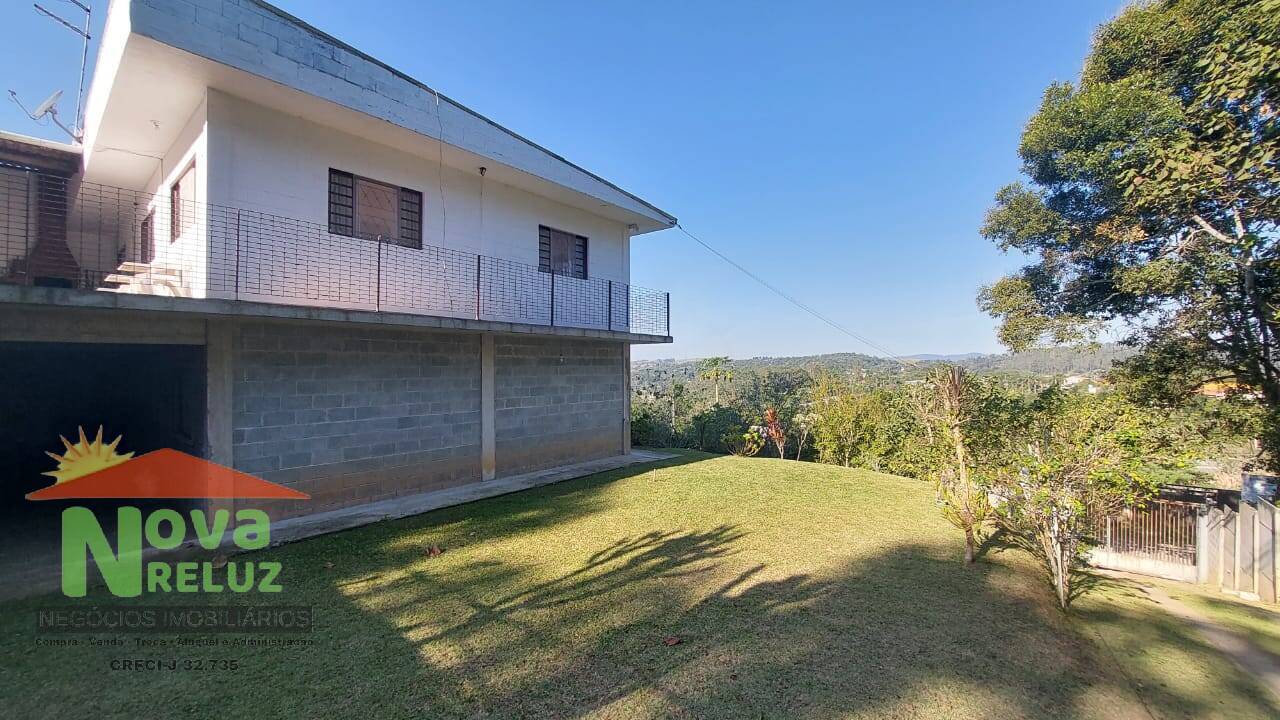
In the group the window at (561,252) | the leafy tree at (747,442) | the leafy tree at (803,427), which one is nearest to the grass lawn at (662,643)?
the window at (561,252)

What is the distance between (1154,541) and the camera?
634cm

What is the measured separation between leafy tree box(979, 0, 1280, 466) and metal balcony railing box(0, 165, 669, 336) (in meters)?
10.2

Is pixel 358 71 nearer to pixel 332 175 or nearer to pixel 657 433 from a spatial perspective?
pixel 332 175

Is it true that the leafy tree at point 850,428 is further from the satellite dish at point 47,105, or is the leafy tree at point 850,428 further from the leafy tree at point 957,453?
the satellite dish at point 47,105

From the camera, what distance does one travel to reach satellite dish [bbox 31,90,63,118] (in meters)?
10.5

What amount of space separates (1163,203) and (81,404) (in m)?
19.9

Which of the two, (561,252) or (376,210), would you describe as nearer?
(376,210)

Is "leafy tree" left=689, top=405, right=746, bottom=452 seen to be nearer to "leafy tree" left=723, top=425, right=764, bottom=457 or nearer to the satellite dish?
"leafy tree" left=723, top=425, right=764, bottom=457

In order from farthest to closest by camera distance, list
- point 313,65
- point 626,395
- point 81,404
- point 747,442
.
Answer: point 747,442
point 626,395
point 81,404
point 313,65

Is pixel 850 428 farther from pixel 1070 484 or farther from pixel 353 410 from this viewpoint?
pixel 353 410

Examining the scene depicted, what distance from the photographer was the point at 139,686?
3.44 metres

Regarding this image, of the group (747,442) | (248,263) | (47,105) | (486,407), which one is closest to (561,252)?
(486,407)

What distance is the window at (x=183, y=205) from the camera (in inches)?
274

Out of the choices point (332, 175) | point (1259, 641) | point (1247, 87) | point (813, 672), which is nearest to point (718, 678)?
point (813, 672)
